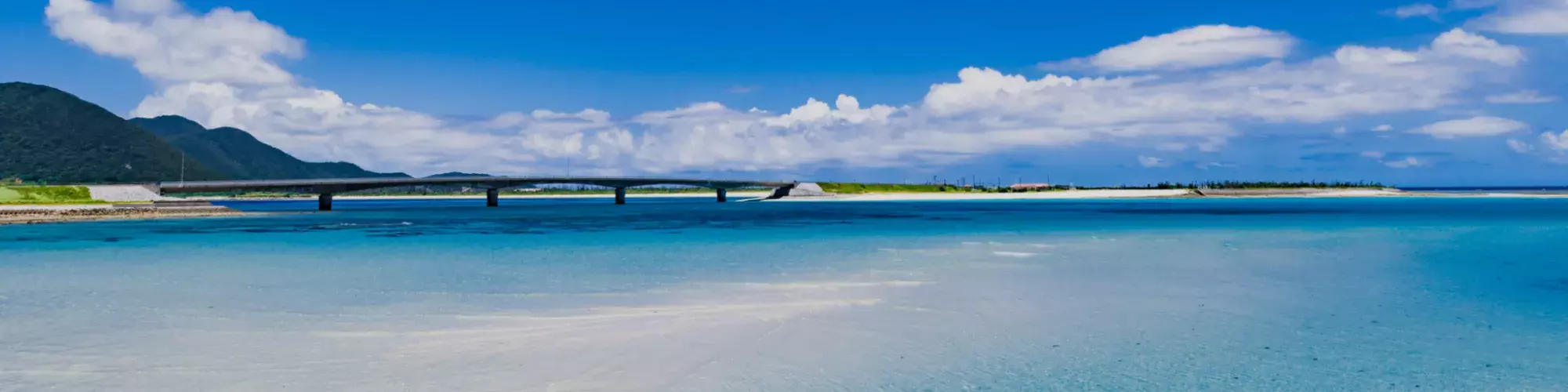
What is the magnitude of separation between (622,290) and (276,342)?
9.40 metres

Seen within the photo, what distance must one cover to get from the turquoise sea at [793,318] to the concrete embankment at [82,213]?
45.4m

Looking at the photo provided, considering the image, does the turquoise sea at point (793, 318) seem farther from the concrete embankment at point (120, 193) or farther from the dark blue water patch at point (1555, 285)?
the concrete embankment at point (120, 193)

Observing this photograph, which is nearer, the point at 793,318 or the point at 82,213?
the point at 793,318

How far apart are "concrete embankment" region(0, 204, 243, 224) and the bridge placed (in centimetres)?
822

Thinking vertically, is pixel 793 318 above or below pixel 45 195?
below

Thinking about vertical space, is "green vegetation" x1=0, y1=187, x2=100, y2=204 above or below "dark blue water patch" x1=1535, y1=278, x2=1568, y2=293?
above

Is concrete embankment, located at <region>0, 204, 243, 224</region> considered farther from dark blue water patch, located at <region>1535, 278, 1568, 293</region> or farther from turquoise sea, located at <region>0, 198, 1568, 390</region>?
dark blue water patch, located at <region>1535, 278, 1568, 293</region>

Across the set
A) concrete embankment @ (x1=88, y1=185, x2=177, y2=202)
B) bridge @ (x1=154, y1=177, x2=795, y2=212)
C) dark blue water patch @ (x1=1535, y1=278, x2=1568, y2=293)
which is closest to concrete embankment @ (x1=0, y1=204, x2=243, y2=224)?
bridge @ (x1=154, y1=177, x2=795, y2=212)

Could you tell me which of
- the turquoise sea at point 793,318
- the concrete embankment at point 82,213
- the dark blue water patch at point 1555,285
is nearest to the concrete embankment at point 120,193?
the concrete embankment at point 82,213

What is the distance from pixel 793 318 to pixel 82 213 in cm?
8733

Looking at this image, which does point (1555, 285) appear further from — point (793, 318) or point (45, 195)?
point (45, 195)

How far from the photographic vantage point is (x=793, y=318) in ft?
60.3

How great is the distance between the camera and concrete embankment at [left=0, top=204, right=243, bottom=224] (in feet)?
251

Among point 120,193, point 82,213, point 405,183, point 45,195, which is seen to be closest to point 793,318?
point 82,213
